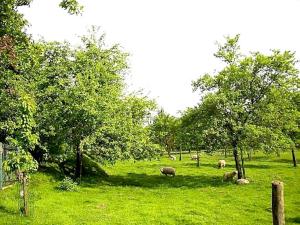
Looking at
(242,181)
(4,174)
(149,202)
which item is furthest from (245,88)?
(4,174)

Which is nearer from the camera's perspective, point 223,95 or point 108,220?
point 108,220

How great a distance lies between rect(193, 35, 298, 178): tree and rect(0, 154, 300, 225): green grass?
6.38 metres

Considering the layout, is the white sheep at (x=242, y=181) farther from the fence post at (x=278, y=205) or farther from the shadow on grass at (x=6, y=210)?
the fence post at (x=278, y=205)

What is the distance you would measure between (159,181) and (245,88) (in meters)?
14.3

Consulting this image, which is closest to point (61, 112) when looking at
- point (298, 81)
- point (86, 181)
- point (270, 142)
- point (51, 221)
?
point (86, 181)

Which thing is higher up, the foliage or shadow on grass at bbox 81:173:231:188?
the foliage

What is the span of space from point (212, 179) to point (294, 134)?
84.8 feet

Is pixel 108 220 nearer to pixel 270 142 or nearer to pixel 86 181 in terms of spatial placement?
pixel 86 181

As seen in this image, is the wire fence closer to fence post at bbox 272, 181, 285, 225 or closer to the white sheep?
fence post at bbox 272, 181, 285, 225

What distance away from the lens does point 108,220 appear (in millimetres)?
22625

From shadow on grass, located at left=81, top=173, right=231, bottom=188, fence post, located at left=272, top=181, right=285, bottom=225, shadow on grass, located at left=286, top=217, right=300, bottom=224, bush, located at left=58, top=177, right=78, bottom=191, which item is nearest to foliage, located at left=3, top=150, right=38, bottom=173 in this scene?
bush, located at left=58, top=177, right=78, bottom=191

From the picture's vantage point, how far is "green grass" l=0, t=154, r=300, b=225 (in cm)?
2298

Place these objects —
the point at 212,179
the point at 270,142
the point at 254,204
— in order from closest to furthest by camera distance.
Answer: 1. the point at 254,204
2. the point at 270,142
3. the point at 212,179

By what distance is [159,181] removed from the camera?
41062 mm
